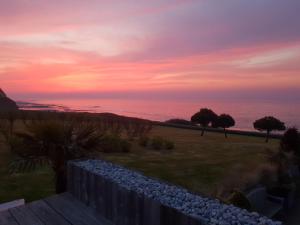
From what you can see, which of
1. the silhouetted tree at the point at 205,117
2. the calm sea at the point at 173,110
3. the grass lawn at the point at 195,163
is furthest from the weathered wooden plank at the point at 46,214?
the silhouetted tree at the point at 205,117

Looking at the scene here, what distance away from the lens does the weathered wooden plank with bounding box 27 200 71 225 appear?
160 inches

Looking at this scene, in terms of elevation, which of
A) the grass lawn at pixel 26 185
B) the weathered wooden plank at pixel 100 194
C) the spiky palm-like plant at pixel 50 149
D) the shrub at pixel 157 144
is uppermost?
the spiky palm-like plant at pixel 50 149

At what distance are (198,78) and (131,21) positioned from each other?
2469 centimetres

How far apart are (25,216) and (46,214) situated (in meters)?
0.31

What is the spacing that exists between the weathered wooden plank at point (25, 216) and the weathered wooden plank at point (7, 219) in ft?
0.15

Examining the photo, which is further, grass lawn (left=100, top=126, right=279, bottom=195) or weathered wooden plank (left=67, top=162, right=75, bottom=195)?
grass lawn (left=100, top=126, right=279, bottom=195)

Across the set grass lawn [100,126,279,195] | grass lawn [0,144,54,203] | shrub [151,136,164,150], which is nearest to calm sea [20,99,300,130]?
grass lawn [100,126,279,195]

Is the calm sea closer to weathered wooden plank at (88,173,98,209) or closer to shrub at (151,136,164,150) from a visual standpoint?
shrub at (151,136,164,150)

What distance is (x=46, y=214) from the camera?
4301 mm

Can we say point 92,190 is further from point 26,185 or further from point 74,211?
point 26,185

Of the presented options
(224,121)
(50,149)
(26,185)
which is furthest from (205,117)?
(50,149)

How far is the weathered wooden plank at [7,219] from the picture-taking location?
403cm

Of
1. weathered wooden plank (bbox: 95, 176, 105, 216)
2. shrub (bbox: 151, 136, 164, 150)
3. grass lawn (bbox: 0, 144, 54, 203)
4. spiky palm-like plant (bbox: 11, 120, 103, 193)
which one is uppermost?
spiky palm-like plant (bbox: 11, 120, 103, 193)

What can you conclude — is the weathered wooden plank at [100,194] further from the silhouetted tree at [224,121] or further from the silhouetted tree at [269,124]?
the silhouetted tree at [224,121]
